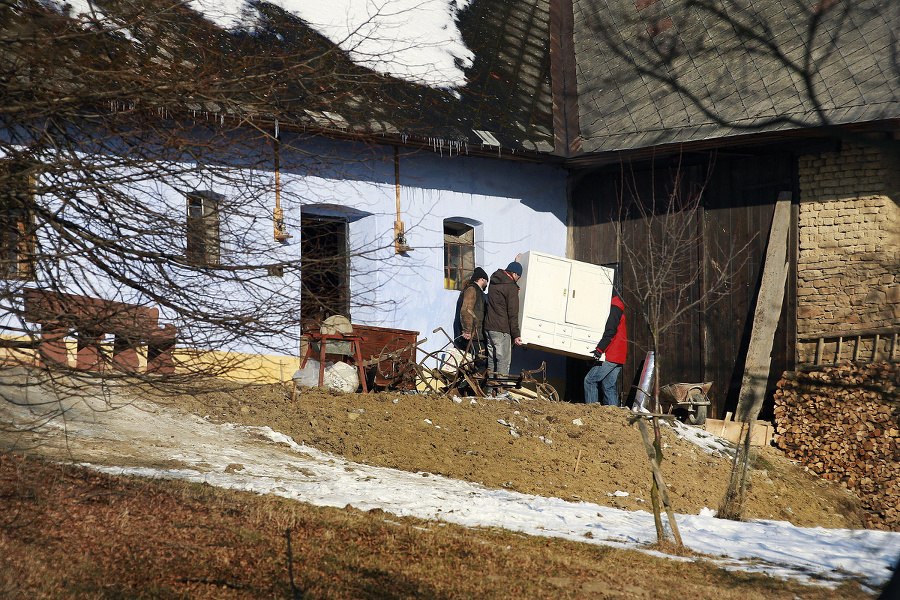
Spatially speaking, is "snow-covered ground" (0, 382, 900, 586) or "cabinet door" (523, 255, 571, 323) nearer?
"snow-covered ground" (0, 382, 900, 586)

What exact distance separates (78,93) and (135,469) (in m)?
3.25

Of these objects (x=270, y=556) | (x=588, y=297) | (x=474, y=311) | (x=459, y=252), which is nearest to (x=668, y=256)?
(x=588, y=297)

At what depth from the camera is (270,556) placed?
5254 millimetres

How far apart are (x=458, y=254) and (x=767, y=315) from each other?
4734mm

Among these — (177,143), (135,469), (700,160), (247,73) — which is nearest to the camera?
(177,143)

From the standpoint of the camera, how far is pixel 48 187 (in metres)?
4.98

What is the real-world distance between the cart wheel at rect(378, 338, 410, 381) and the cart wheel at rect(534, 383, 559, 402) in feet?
5.78

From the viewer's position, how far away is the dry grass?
4.76 metres

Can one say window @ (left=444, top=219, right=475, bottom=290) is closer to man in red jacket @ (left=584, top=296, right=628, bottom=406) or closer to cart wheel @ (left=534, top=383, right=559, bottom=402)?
cart wheel @ (left=534, top=383, right=559, bottom=402)

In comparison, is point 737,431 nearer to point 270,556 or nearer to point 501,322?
point 501,322

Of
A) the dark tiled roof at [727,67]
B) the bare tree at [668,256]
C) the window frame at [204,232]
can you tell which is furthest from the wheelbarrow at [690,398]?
the window frame at [204,232]

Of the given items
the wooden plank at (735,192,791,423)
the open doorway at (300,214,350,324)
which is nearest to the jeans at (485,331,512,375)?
the wooden plank at (735,192,791,423)

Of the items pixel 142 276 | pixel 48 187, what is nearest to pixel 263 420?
pixel 142 276

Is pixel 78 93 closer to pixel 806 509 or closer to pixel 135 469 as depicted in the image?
pixel 135 469
